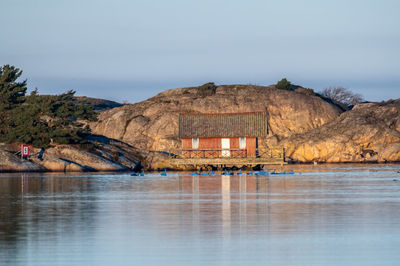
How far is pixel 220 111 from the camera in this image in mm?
121188

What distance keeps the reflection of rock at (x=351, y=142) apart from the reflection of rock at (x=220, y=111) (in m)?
6.42

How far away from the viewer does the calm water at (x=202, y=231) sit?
1577 cm

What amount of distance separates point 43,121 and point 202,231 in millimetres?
64970

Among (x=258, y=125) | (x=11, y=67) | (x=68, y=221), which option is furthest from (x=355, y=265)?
(x=11, y=67)

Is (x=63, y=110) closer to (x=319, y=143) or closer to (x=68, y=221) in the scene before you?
(x=319, y=143)

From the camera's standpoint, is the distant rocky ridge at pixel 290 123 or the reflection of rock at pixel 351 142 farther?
the distant rocky ridge at pixel 290 123

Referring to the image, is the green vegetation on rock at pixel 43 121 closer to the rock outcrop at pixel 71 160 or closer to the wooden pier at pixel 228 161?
the rock outcrop at pixel 71 160

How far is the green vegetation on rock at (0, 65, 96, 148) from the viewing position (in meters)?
78.6

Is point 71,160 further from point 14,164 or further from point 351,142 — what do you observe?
point 351,142

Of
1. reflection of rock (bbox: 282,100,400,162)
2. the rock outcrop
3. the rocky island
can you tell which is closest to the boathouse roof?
the rocky island

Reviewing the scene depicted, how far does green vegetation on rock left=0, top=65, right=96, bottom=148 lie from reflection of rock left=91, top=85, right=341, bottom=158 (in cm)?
2912

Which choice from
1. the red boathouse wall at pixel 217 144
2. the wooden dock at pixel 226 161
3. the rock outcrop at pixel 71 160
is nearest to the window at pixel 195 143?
the red boathouse wall at pixel 217 144

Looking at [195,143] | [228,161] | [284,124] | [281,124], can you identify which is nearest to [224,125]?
[195,143]

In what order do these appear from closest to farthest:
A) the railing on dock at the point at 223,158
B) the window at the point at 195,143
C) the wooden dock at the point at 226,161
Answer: the wooden dock at the point at 226,161 < the railing on dock at the point at 223,158 < the window at the point at 195,143
